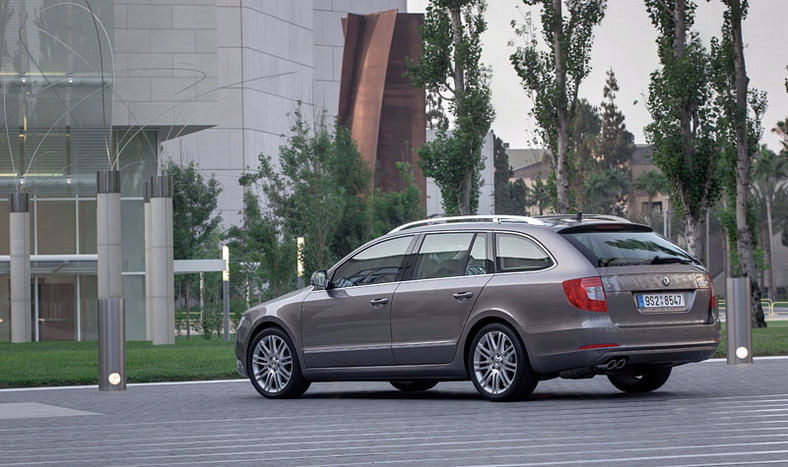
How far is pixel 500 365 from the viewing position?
11984 mm

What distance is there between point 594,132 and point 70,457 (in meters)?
130

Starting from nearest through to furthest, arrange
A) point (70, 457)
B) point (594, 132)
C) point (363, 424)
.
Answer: point (70, 457) < point (363, 424) < point (594, 132)

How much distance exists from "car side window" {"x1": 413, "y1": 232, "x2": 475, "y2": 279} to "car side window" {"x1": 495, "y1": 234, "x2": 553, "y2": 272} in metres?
0.38

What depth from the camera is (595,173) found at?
124562 millimetres

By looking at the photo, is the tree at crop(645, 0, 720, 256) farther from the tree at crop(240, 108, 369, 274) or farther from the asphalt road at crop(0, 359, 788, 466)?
the asphalt road at crop(0, 359, 788, 466)

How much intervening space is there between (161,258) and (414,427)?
29693 mm

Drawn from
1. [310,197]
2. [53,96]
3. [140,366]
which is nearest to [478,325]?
[140,366]

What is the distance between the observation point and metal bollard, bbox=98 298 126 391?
14688 mm

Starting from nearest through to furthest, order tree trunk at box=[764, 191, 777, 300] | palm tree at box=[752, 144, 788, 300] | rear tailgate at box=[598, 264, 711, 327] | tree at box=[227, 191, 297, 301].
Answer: rear tailgate at box=[598, 264, 711, 327] → tree at box=[227, 191, 297, 301] → tree trunk at box=[764, 191, 777, 300] → palm tree at box=[752, 144, 788, 300]

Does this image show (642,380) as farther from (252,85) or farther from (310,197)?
(252,85)

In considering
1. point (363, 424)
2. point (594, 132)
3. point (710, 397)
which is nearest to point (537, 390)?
point (710, 397)

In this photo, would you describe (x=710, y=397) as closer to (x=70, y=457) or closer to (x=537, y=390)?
(x=537, y=390)

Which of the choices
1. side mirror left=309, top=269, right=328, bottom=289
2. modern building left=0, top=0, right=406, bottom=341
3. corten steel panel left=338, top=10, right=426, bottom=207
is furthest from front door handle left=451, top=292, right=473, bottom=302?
corten steel panel left=338, top=10, right=426, bottom=207

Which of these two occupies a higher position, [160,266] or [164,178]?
[164,178]
